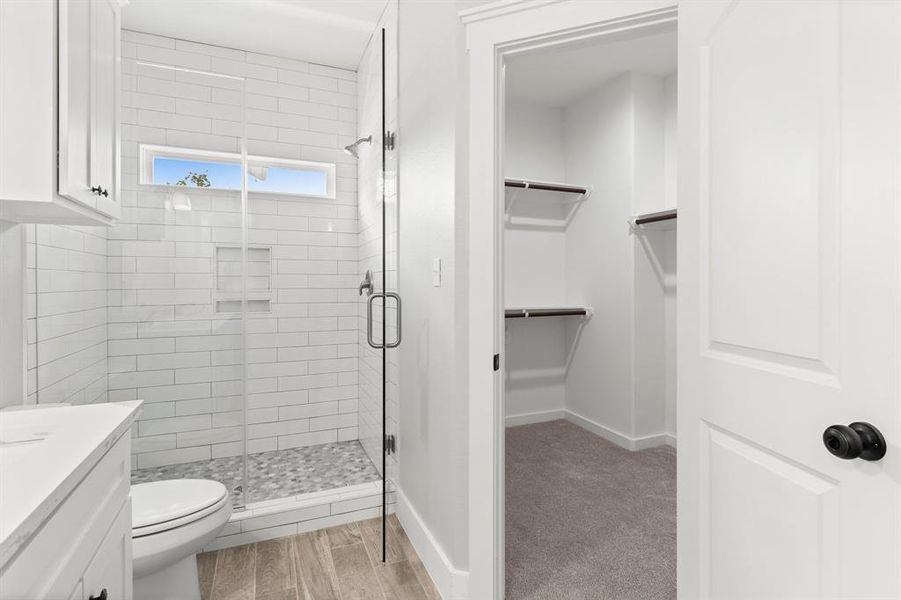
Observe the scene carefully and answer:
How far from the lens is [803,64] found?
90 centimetres

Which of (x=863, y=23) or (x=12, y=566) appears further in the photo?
(x=863, y=23)

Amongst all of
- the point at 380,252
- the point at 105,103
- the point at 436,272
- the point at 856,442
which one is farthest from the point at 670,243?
the point at 105,103

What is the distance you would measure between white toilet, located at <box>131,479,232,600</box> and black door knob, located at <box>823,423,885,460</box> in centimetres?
183

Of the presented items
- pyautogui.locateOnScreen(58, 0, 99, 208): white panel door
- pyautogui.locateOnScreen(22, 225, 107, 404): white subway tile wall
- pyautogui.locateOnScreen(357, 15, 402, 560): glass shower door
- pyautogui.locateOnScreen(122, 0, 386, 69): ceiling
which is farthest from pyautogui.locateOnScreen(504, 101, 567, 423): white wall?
pyautogui.locateOnScreen(58, 0, 99, 208): white panel door

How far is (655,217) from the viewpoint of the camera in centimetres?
295

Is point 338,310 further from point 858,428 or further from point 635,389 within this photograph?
point 858,428

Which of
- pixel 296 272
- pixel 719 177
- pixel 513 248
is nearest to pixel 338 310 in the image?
pixel 296 272

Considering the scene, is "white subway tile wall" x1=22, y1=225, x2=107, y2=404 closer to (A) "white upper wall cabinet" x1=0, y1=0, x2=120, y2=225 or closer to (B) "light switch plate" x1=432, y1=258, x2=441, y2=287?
(A) "white upper wall cabinet" x1=0, y1=0, x2=120, y2=225

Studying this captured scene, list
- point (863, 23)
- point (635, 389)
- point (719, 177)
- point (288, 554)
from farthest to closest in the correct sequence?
1. point (635, 389)
2. point (288, 554)
3. point (719, 177)
4. point (863, 23)

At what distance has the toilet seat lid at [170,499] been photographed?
5.19 ft

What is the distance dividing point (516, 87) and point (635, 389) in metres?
2.34

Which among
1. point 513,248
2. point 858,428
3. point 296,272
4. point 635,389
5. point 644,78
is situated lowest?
point 635,389

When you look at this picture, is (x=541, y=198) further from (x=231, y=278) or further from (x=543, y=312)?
(x=231, y=278)

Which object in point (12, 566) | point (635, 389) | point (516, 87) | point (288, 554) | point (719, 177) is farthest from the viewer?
point (516, 87)
